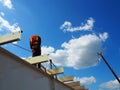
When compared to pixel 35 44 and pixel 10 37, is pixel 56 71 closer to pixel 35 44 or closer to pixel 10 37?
pixel 35 44

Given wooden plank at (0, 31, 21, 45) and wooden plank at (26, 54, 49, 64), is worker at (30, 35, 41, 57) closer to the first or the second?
wooden plank at (26, 54, 49, 64)

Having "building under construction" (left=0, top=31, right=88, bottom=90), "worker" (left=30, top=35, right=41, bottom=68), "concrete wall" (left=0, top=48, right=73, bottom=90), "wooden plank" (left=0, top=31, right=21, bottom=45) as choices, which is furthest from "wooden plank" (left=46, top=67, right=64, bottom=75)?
"wooden plank" (left=0, top=31, right=21, bottom=45)

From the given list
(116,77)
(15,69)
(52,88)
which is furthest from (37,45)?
(116,77)

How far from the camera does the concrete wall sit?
6085 millimetres

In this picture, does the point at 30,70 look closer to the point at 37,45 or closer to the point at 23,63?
the point at 23,63

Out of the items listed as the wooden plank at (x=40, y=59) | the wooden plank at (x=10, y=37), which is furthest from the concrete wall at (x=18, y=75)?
the wooden plank at (x=40, y=59)

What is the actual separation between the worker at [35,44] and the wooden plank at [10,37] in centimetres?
555

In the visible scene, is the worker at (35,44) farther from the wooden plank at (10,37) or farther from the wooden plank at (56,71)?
the wooden plank at (10,37)

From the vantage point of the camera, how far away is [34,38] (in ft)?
42.8

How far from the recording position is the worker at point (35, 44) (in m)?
12.2

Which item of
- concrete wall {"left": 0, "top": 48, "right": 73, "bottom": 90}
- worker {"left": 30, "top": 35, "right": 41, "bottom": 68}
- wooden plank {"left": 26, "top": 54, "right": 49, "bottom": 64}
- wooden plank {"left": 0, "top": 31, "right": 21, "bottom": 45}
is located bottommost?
concrete wall {"left": 0, "top": 48, "right": 73, "bottom": 90}

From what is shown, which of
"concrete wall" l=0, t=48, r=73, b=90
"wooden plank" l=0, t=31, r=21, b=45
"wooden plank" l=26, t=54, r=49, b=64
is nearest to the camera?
"concrete wall" l=0, t=48, r=73, b=90

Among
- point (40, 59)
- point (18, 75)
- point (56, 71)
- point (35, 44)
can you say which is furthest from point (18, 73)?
point (35, 44)

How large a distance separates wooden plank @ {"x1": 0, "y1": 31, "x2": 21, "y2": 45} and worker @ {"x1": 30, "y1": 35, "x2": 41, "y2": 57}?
555 centimetres
